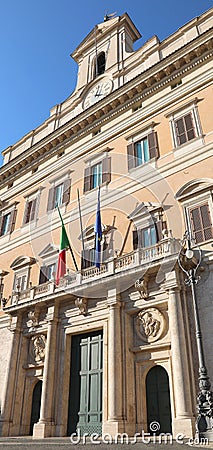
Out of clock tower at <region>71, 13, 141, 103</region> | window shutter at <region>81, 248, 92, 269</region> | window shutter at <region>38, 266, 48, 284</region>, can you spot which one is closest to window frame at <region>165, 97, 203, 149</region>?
clock tower at <region>71, 13, 141, 103</region>

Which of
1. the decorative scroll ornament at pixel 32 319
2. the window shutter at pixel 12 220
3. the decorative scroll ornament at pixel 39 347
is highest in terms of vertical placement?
the window shutter at pixel 12 220

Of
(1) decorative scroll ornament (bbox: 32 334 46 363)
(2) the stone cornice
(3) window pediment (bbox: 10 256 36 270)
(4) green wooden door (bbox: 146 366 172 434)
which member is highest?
(2) the stone cornice

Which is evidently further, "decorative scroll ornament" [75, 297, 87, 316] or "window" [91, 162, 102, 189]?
"window" [91, 162, 102, 189]

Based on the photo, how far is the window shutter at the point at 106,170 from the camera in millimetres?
14828

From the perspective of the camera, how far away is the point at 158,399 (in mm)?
9555

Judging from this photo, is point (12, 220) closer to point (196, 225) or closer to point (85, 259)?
point (85, 259)

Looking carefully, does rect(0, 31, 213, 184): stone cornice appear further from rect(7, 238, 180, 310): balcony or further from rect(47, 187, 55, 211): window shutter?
rect(7, 238, 180, 310): balcony

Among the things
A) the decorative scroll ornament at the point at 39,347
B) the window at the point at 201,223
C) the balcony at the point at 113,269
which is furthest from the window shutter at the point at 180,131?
the decorative scroll ornament at the point at 39,347

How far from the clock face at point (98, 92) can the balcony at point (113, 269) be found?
9.51 m

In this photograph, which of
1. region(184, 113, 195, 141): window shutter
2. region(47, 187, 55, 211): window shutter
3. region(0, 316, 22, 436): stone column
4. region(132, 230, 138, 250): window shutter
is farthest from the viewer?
region(47, 187, 55, 211): window shutter

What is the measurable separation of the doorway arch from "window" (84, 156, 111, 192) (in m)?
7.83

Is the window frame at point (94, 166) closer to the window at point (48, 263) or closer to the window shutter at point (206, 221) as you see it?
the window at point (48, 263)

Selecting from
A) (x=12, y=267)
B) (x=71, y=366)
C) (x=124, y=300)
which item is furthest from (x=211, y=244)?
(x=12, y=267)

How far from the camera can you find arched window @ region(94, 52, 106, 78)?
65.8ft
